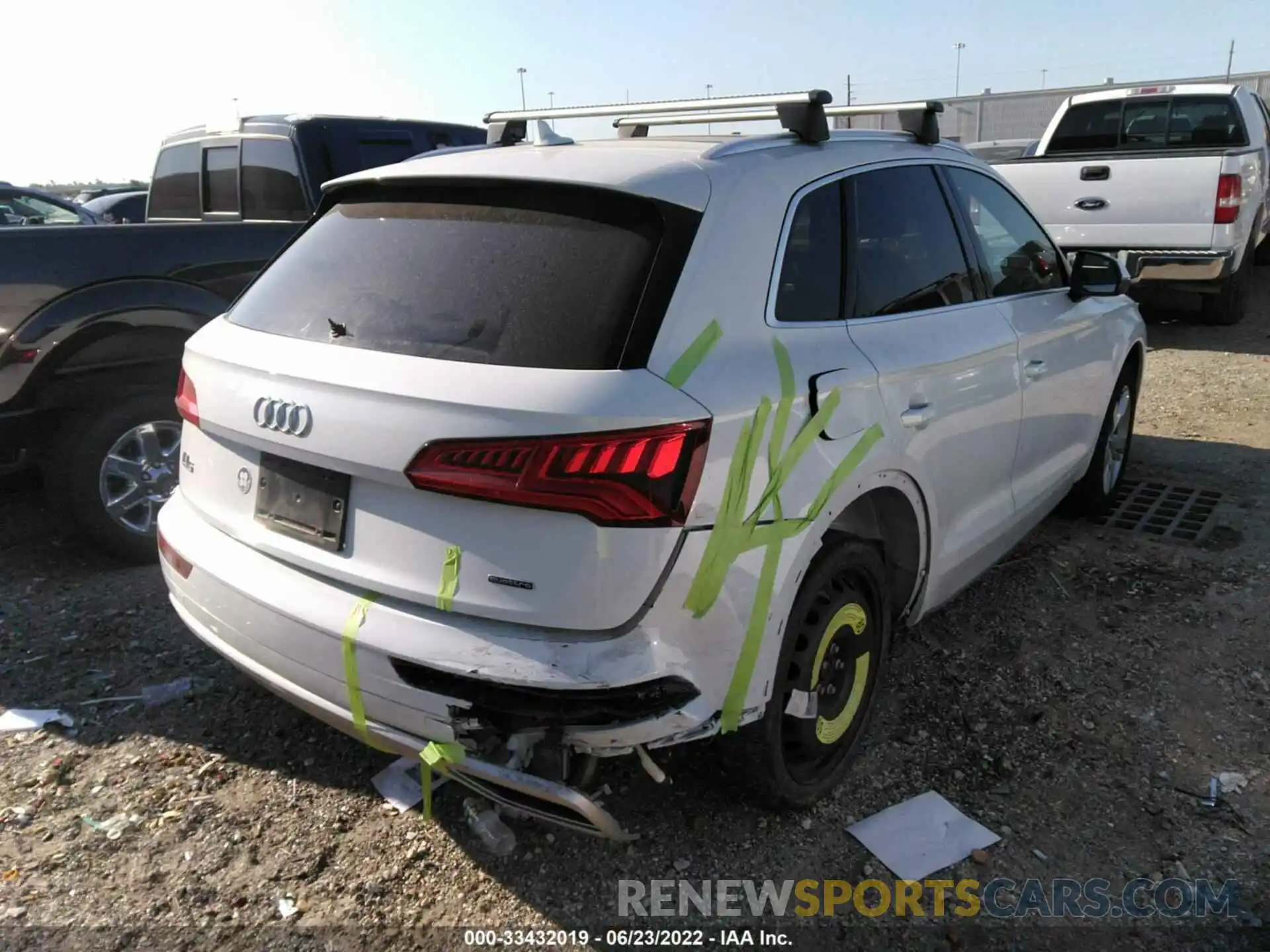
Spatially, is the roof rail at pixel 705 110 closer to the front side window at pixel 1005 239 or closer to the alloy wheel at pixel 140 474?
the front side window at pixel 1005 239

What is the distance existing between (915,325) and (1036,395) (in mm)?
977

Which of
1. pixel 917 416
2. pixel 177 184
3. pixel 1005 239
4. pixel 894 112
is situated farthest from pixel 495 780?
pixel 177 184

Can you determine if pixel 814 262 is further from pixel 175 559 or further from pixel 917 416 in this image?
pixel 175 559

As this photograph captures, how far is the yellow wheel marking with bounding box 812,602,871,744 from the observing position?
2691 mm

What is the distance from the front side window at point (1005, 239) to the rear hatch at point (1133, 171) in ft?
17.4

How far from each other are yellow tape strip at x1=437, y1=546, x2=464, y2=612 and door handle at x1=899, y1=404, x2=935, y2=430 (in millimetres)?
1352

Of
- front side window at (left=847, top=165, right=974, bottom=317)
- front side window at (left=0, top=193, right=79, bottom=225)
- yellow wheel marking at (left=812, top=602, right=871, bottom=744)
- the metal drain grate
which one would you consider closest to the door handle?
front side window at (left=847, top=165, right=974, bottom=317)

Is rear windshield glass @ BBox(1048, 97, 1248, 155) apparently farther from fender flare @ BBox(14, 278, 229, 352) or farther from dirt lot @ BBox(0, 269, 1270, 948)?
fender flare @ BBox(14, 278, 229, 352)

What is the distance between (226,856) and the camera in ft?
8.98

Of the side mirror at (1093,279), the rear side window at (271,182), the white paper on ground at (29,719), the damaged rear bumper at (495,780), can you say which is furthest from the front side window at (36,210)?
the side mirror at (1093,279)

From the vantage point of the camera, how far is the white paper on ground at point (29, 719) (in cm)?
335

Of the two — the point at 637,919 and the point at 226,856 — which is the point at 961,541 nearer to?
the point at 637,919

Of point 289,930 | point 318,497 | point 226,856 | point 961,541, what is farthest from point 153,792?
point 961,541

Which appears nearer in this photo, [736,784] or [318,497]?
[318,497]
